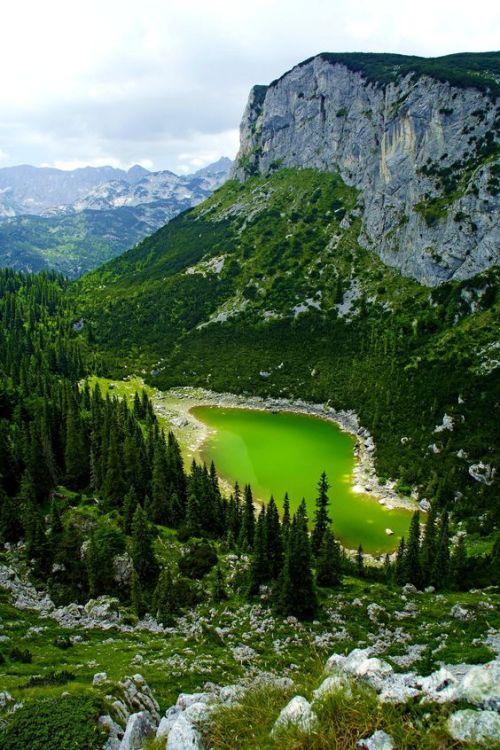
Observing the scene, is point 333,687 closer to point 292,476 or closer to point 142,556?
point 142,556

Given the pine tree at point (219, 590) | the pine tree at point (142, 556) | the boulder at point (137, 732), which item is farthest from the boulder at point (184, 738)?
the pine tree at point (142, 556)

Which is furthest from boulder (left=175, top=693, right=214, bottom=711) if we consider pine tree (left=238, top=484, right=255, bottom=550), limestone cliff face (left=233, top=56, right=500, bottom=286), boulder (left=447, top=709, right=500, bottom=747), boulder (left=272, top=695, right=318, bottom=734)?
limestone cliff face (left=233, top=56, right=500, bottom=286)

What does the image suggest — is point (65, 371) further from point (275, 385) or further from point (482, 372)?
point (482, 372)

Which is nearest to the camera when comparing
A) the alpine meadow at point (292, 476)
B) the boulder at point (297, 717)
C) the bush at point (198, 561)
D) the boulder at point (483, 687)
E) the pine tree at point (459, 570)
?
the boulder at point (297, 717)

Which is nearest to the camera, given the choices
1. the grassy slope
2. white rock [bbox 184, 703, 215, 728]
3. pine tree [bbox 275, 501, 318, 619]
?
white rock [bbox 184, 703, 215, 728]

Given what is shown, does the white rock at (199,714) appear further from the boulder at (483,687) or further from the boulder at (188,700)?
the boulder at (483,687)

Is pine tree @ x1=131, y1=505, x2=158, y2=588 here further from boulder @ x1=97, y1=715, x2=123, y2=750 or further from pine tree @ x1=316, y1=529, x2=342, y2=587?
boulder @ x1=97, y1=715, x2=123, y2=750

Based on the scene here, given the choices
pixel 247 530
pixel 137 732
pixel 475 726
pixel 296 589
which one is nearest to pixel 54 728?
pixel 137 732

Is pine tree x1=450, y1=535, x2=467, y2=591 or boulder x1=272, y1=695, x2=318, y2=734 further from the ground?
boulder x1=272, y1=695, x2=318, y2=734
